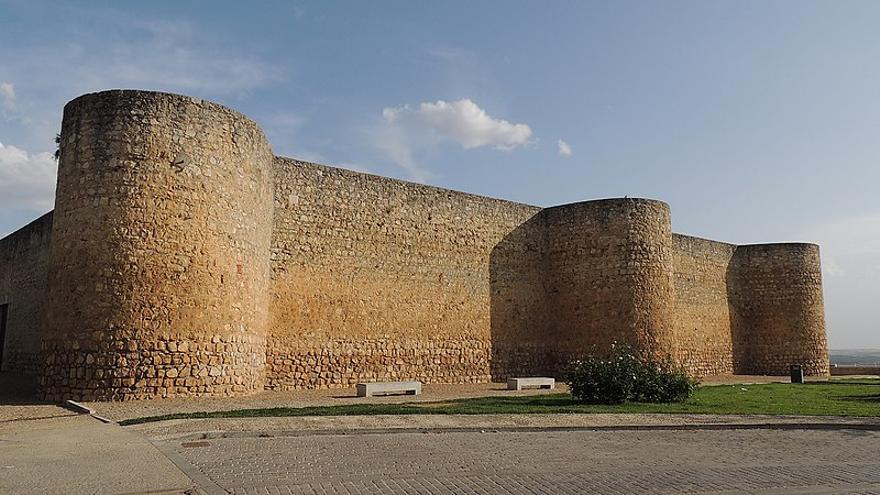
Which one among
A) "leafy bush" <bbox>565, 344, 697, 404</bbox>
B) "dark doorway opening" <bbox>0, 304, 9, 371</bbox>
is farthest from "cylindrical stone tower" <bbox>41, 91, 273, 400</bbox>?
"dark doorway opening" <bbox>0, 304, 9, 371</bbox>

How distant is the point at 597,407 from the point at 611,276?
9.92 metres

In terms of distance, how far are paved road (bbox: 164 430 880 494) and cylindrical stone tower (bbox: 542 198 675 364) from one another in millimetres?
11753

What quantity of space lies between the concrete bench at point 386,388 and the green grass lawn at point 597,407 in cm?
200

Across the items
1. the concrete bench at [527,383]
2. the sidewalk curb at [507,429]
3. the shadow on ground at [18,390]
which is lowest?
the sidewalk curb at [507,429]

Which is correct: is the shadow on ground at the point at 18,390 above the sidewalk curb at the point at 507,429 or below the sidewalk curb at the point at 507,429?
above

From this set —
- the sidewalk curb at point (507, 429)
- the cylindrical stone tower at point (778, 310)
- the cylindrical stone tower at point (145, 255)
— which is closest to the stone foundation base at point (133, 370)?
the cylindrical stone tower at point (145, 255)

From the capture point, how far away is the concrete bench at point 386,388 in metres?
14.9

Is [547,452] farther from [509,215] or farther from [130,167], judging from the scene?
[509,215]

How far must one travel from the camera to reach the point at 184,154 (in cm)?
1372

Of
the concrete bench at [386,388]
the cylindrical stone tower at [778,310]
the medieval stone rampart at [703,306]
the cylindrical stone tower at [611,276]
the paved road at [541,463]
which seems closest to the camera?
the paved road at [541,463]

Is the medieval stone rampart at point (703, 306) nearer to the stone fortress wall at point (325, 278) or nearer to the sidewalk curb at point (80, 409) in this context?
the stone fortress wall at point (325, 278)

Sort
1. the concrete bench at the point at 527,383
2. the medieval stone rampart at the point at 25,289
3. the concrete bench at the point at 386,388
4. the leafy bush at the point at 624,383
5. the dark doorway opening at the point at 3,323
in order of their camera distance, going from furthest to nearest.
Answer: the dark doorway opening at the point at 3,323 → the medieval stone rampart at the point at 25,289 → the concrete bench at the point at 527,383 → the concrete bench at the point at 386,388 → the leafy bush at the point at 624,383

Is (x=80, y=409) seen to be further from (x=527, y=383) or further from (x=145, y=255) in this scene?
(x=527, y=383)

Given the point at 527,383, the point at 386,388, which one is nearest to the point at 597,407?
the point at 386,388
